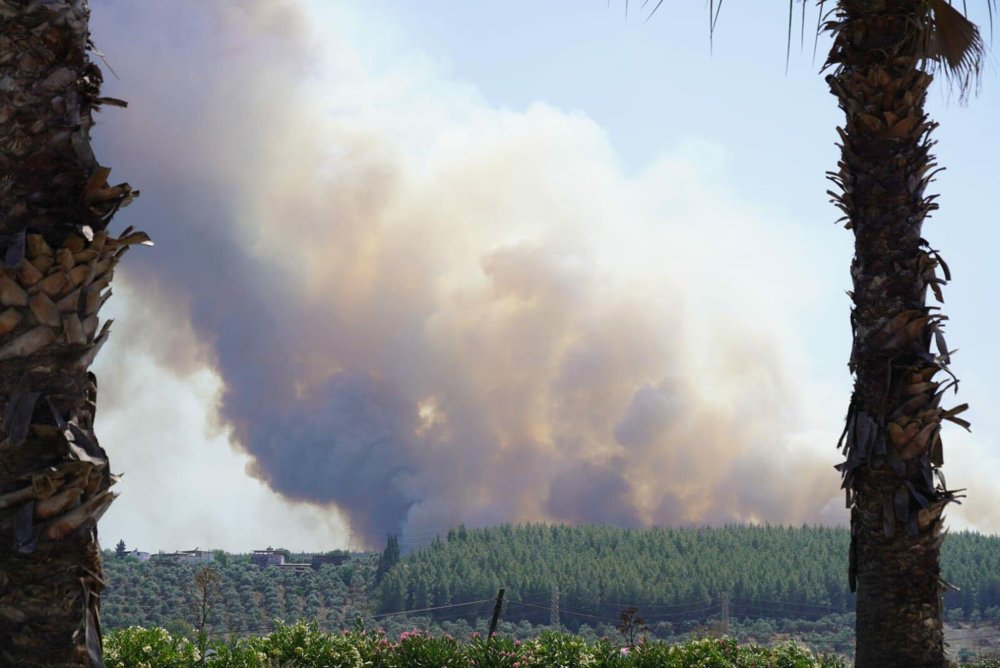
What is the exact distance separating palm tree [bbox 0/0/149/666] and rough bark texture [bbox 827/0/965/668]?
5817mm

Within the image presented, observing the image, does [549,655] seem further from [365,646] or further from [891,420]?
[891,420]

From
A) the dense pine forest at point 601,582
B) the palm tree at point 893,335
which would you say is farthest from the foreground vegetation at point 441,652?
the dense pine forest at point 601,582

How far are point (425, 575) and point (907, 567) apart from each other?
7042 cm

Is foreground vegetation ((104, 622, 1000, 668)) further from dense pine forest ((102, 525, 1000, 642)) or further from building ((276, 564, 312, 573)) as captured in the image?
building ((276, 564, 312, 573))

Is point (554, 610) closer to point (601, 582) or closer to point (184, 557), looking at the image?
point (601, 582)

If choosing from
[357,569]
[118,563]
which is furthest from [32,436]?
[357,569]

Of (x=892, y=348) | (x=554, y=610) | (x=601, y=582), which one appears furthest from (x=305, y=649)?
(x=601, y=582)

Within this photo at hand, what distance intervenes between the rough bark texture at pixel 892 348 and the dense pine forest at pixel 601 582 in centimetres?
4654

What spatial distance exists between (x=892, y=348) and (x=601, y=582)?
6586 cm

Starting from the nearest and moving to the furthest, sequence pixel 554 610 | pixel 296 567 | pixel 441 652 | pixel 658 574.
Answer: pixel 441 652 → pixel 296 567 → pixel 554 610 → pixel 658 574

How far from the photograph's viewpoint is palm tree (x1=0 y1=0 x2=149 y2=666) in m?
4.26

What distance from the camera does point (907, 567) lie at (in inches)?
284

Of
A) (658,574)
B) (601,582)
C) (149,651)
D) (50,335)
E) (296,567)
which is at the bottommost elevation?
(149,651)

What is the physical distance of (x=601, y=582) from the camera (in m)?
70.1
